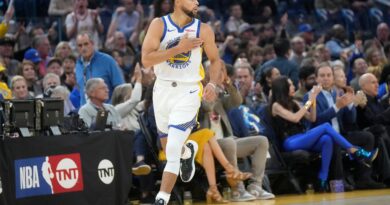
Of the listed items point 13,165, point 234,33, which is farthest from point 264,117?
point 234,33

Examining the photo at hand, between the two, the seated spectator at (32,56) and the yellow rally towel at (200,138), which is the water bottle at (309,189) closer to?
the yellow rally towel at (200,138)

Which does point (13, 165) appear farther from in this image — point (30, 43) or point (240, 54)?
point (240, 54)

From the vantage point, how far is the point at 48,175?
916 cm

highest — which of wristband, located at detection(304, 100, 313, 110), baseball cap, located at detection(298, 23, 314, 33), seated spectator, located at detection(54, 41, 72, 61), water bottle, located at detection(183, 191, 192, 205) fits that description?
baseball cap, located at detection(298, 23, 314, 33)

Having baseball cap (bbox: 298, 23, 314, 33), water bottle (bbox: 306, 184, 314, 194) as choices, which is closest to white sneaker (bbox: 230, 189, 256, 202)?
water bottle (bbox: 306, 184, 314, 194)

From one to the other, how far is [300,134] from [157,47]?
4.03m

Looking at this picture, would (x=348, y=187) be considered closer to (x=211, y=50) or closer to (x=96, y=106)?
(x=96, y=106)

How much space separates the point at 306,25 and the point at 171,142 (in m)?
11.2

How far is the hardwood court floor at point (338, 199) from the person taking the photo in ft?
33.6

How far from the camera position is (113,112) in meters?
10.8

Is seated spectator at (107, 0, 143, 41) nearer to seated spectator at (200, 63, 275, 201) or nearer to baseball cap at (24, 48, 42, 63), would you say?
baseball cap at (24, 48, 42, 63)

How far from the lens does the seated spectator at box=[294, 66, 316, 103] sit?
43.2 feet

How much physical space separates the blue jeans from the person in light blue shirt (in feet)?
8.17

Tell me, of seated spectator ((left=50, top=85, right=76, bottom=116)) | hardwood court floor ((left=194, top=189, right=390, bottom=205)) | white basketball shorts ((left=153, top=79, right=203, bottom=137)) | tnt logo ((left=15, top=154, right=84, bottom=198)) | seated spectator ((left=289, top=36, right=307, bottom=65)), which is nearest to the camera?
white basketball shorts ((left=153, top=79, right=203, bottom=137))
